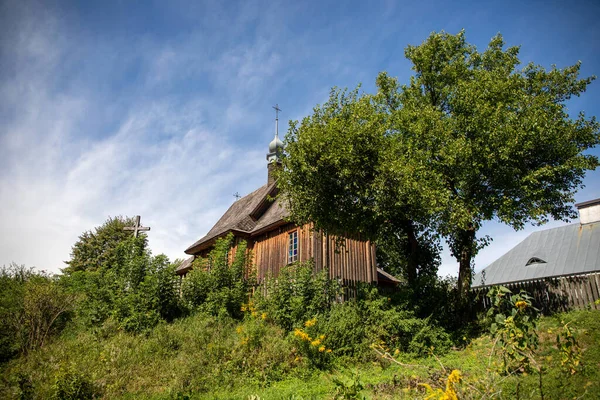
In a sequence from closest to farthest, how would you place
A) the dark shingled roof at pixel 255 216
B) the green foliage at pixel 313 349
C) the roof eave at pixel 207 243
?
1. the green foliage at pixel 313 349
2. the dark shingled roof at pixel 255 216
3. the roof eave at pixel 207 243

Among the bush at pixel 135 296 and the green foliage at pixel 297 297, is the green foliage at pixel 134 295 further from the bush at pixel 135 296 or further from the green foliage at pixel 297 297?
the green foliage at pixel 297 297

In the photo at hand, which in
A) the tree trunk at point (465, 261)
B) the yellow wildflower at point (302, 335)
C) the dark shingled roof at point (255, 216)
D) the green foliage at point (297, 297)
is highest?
the dark shingled roof at point (255, 216)

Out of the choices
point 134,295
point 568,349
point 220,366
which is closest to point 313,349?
point 220,366

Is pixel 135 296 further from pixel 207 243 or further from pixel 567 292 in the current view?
pixel 567 292

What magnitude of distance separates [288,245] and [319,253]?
72.7 inches

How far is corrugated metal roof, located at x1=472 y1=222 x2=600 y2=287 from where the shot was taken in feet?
62.5

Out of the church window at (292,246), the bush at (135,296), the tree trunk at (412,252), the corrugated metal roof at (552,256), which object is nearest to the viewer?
the bush at (135,296)

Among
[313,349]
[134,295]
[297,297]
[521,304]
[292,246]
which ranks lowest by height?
[313,349]

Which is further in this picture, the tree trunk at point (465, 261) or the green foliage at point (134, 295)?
the tree trunk at point (465, 261)

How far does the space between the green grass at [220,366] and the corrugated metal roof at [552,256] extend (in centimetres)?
716

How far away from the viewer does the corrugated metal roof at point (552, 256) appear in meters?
19.0

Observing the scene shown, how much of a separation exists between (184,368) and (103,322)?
5.72m

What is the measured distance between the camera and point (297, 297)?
1327 centimetres

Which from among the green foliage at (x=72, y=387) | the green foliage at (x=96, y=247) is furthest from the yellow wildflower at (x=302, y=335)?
the green foliage at (x=96, y=247)
